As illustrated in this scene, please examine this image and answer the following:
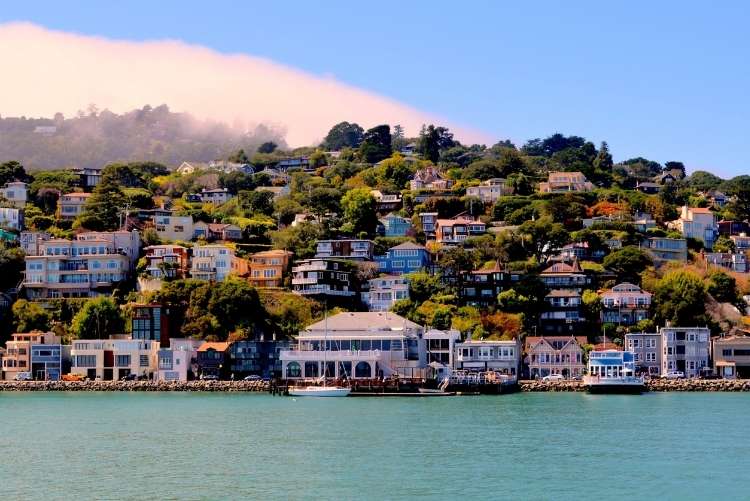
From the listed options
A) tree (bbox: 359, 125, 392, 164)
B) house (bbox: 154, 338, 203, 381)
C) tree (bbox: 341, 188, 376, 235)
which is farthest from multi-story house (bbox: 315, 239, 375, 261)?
tree (bbox: 359, 125, 392, 164)

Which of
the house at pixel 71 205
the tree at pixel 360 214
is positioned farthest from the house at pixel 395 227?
the house at pixel 71 205

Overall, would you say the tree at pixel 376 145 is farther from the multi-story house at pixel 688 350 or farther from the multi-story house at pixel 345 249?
the multi-story house at pixel 688 350

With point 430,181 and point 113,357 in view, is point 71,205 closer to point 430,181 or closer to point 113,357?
point 113,357

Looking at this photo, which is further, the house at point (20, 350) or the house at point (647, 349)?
the house at point (20, 350)

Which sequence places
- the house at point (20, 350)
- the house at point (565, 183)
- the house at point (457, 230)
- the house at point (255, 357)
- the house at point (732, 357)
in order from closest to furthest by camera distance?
the house at point (732, 357)
the house at point (255, 357)
the house at point (20, 350)
the house at point (457, 230)
the house at point (565, 183)

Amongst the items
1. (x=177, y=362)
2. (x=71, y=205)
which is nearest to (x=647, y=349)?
(x=177, y=362)

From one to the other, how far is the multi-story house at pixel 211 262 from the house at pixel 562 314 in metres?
25.0

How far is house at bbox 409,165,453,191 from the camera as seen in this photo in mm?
124438

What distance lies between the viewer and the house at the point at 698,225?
109 meters

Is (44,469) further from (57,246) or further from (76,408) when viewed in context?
(57,246)

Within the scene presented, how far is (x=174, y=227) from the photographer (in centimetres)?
10819

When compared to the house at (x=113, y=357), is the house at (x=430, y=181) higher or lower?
higher

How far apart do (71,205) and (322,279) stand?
31314 millimetres

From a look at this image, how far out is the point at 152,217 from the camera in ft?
362
